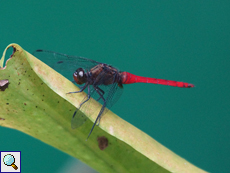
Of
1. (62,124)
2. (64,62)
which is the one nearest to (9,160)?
(64,62)

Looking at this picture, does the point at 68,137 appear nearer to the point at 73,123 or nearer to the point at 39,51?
the point at 73,123

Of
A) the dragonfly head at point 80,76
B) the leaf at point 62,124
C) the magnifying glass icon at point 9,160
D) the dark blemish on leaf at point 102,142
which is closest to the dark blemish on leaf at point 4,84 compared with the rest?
the leaf at point 62,124

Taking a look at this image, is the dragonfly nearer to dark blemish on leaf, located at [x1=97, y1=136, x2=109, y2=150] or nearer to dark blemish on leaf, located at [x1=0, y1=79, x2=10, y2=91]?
dark blemish on leaf, located at [x1=97, y1=136, x2=109, y2=150]

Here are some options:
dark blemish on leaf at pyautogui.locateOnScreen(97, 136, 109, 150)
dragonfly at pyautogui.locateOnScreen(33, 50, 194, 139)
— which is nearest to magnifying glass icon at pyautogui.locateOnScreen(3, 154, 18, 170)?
dragonfly at pyautogui.locateOnScreen(33, 50, 194, 139)

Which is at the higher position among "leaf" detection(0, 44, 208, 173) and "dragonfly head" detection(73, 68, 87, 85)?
"dragonfly head" detection(73, 68, 87, 85)

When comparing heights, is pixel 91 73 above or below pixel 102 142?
above

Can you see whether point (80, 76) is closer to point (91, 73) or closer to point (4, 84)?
point (91, 73)
